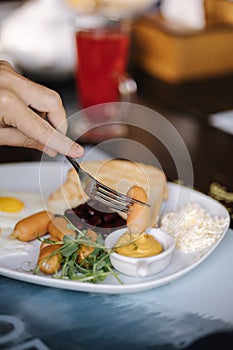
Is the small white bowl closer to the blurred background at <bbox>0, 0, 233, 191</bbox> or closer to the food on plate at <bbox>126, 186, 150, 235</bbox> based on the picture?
the food on plate at <bbox>126, 186, 150, 235</bbox>

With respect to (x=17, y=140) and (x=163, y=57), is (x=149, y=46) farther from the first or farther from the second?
(x=17, y=140)

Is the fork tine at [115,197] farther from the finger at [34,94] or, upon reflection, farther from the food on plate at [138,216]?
the finger at [34,94]

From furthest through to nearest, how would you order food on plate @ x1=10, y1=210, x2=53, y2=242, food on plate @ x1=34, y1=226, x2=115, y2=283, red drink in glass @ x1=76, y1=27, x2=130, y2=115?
red drink in glass @ x1=76, y1=27, x2=130, y2=115 < food on plate @ x1=10, y1=210, x2=53, y2=242 < food on plate @ x1=34, y1=226, x2=115, y2=283

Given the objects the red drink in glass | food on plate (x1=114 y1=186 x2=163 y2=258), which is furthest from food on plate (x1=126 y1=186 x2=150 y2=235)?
the red drink in glass

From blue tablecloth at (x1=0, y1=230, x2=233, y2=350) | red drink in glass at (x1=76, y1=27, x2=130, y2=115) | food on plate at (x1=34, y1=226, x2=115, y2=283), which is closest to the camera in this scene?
blue tablecloth at (x1=0, y1=230, x2=233, y2=350)

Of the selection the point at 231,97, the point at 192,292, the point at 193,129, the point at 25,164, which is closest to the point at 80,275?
the point at 192,292

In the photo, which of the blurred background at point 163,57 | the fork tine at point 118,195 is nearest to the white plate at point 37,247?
the fork tine at point 118,195
